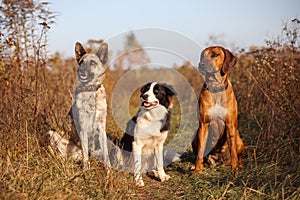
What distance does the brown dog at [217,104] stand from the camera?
4676 millimetres

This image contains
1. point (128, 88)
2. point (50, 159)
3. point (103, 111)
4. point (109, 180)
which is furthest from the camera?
point (128, 88)

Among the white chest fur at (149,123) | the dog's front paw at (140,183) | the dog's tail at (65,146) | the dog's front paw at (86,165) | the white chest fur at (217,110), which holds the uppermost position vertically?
the white chest fur at (217,110)

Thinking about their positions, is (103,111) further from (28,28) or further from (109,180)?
(28,28)

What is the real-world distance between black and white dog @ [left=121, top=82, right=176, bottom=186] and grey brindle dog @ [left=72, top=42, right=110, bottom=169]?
0.41 meters

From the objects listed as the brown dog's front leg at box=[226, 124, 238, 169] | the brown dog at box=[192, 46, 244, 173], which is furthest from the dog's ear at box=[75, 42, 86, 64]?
the brown dog's front leg at box=[226, 124, 238, 169]

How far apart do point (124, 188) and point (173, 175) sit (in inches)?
49.5

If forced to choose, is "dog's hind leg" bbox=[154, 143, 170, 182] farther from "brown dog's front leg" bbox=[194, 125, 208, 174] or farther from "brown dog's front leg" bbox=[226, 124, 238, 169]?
"brown dog's front leg" bbox=[226, 124, 238, 169]

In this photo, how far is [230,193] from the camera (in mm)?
3730

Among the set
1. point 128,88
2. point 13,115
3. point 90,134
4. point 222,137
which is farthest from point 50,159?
point 128,88

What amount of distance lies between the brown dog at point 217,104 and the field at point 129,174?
1.08 feet

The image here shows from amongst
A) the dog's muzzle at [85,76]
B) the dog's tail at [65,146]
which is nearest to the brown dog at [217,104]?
the dog's muzzle at [85,76]

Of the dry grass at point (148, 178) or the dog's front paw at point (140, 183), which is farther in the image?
the dog's front paw at point (140, 183)

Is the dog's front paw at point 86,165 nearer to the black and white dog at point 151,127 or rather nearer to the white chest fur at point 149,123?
the black and white dog at point 151,127

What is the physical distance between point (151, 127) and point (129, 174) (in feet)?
2.47
